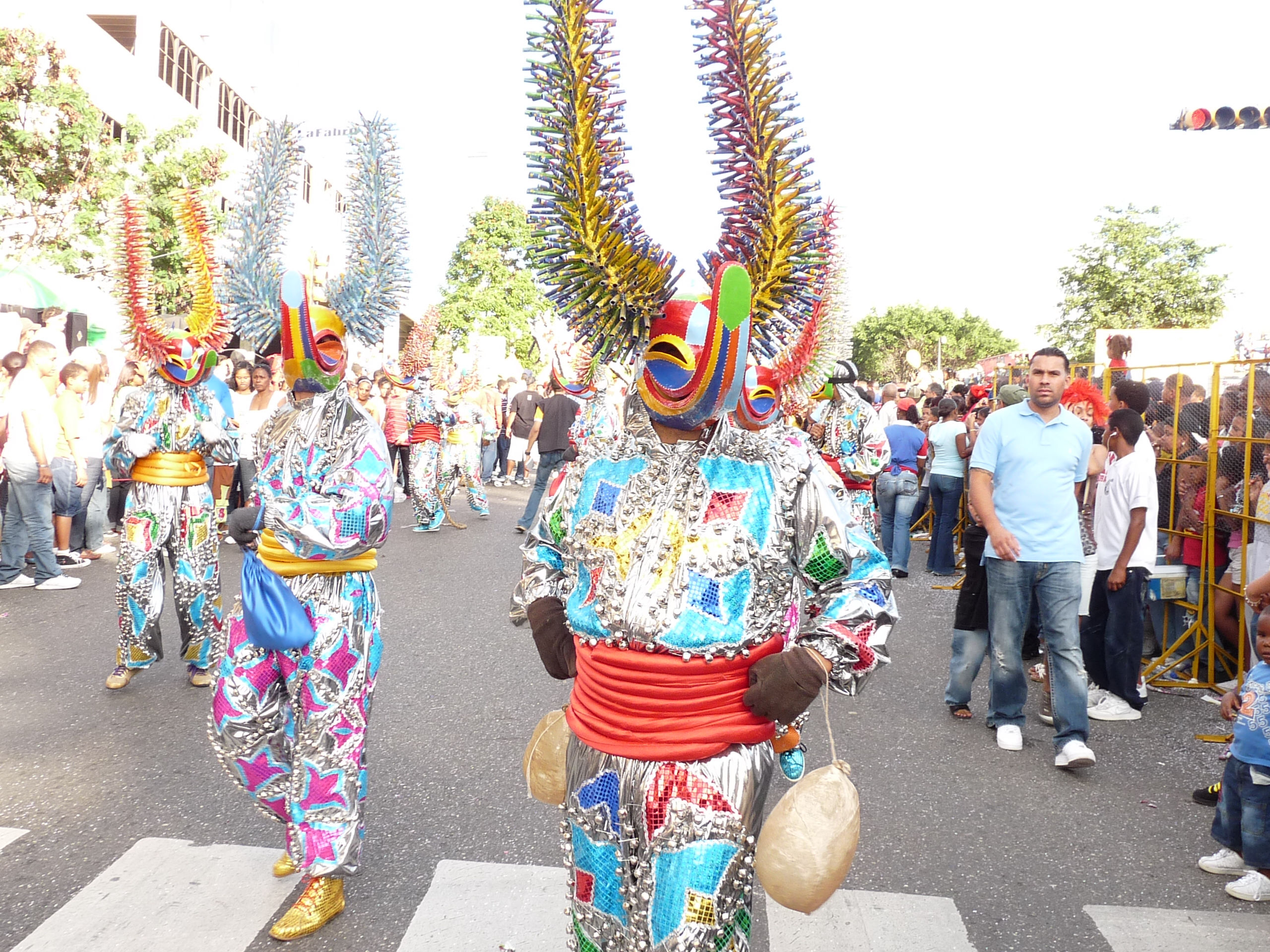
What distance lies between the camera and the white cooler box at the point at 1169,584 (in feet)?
20.7

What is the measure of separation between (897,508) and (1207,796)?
17.9 ft

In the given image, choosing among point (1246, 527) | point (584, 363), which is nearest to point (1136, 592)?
point (1246, 527)

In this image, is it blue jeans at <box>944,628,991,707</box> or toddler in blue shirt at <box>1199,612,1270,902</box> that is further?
blue jeans at <box>944,628,991,707</box>

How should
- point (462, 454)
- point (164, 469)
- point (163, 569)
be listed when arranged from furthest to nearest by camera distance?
point (462, 454)
point (163, 569)
point (164, 469)

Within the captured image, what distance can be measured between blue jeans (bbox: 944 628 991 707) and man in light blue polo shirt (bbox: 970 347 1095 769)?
54cm

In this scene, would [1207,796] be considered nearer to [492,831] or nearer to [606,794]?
[492,831]

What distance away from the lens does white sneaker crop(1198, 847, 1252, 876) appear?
3682mm

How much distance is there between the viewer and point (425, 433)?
482 inches

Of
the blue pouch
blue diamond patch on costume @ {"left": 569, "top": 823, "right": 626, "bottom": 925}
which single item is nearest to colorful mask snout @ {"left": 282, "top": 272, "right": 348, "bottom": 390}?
the blue pouch

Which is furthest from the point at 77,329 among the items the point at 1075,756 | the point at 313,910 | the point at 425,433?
the point at 1075,756

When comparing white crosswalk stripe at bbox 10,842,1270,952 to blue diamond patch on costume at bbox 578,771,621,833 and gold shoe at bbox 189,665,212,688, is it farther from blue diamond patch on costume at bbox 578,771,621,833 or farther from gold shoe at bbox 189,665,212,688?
gold shoe at bbox 189,665,212,688

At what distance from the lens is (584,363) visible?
265cm

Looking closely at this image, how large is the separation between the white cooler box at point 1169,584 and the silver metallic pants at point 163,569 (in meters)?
5.75

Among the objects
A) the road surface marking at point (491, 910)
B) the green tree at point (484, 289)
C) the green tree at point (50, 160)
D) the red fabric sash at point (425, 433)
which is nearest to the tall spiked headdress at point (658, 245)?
the road surface marking at point (491, 910)
